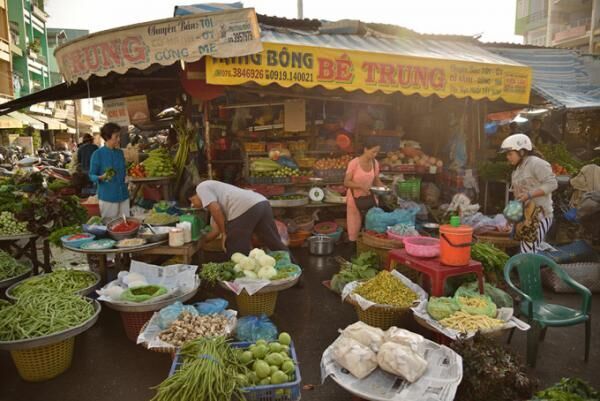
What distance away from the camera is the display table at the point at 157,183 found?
7305mm

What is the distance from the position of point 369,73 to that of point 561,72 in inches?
239

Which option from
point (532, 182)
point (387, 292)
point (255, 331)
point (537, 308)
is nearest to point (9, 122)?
point (255, 331)

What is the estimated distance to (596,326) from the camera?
14.4ft

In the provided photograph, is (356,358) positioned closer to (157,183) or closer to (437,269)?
(437,269)

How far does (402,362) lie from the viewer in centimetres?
253

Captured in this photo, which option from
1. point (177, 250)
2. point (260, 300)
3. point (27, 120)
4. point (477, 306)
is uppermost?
point (27, 120)

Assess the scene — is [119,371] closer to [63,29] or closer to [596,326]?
[596,326]

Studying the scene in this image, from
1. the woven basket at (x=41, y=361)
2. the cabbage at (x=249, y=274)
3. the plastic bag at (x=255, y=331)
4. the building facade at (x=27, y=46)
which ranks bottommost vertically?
the woven basket at (x=41, y=361)

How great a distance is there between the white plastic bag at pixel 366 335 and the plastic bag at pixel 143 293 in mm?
1957

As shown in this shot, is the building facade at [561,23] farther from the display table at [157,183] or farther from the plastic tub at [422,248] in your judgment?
the display table at [157,183]

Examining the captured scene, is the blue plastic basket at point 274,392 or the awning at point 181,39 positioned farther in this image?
the awning at point 181,39

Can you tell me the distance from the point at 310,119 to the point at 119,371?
609cm

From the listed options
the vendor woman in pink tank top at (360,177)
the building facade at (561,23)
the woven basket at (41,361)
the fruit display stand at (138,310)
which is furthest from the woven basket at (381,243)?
the building facade at (561,23)

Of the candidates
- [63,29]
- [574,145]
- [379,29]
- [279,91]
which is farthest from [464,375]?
[63,29]
